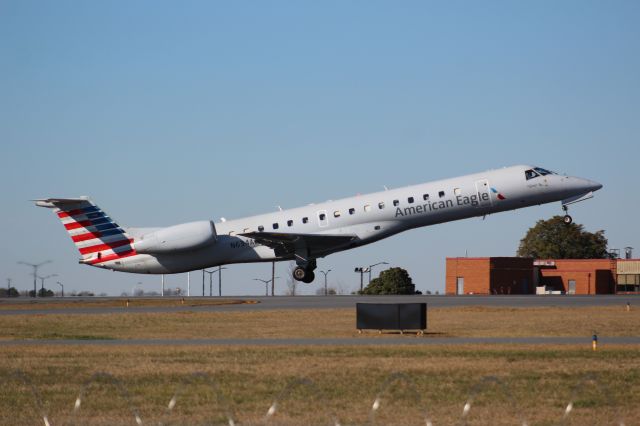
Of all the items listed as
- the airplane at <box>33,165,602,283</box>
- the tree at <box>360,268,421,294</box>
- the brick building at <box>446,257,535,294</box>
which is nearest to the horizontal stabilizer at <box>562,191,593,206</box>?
the airplane at <box>33,165,602,283</box>

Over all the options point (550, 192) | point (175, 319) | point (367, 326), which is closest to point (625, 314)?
point (550, 192)

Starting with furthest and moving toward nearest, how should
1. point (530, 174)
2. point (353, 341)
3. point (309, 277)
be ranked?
1. point (309, 277)
2. point (530, 174)
3. point (353, 341)

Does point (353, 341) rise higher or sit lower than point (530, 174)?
lower

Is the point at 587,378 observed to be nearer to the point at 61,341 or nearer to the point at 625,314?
the point at 61,341

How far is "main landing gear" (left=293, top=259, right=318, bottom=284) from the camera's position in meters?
53.3

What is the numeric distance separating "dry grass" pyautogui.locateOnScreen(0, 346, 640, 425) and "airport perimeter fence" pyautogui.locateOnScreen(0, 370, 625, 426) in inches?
3.4

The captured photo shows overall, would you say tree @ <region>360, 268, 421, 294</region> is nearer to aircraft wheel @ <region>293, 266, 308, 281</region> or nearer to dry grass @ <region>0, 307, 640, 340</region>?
aircraft wheel @ <region>293, 266, 308, 281</region>

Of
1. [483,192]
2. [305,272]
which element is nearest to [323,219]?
[305,272]

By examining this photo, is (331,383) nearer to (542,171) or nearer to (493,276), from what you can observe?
(542,171)

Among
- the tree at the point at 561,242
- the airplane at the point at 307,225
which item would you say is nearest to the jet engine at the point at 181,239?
the airplane at the point at 307,225

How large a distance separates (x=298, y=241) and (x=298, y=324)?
13553 mm

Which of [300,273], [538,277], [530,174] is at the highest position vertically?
[530,174]

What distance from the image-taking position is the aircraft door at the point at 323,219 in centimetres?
5272

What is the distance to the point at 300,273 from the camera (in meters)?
53.5
